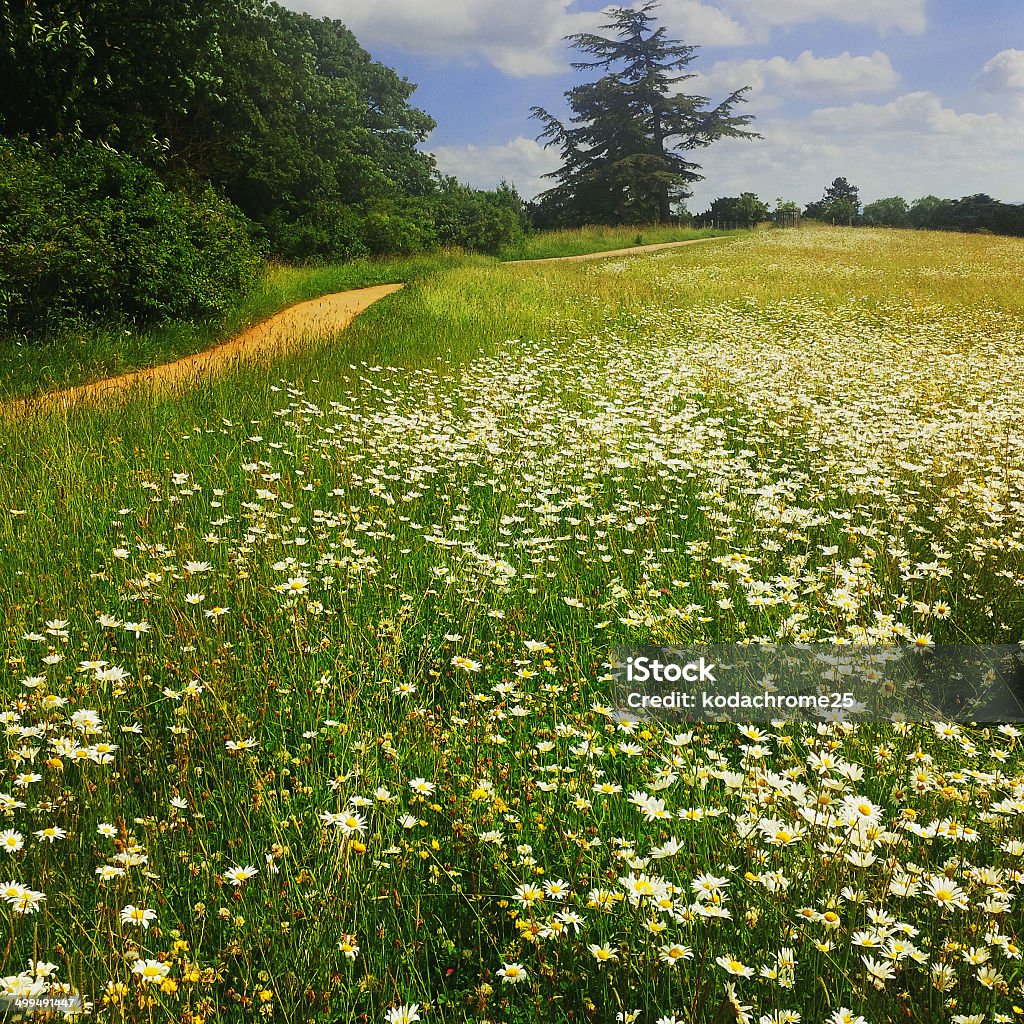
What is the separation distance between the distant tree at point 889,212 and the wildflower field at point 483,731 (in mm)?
74788

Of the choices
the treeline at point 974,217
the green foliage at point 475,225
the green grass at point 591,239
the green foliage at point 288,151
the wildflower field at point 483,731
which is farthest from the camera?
the treeline at point 974,217

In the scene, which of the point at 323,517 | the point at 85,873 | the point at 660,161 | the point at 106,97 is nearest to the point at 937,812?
the point at 85,873

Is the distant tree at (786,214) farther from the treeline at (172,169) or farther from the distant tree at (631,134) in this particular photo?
the treeline at (172,169)

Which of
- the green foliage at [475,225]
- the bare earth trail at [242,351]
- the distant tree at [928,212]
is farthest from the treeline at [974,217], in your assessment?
the bare earth trail at [242,351]

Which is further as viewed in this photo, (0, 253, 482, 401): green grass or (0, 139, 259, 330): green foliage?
(0, 139, 259, 330): green foliage

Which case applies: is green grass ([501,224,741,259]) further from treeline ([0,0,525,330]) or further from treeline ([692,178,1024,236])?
treeline ([692,178,1024,236])

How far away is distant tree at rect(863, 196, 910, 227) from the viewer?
6975 cm

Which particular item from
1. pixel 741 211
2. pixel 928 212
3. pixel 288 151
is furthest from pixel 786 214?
pixel 288 151

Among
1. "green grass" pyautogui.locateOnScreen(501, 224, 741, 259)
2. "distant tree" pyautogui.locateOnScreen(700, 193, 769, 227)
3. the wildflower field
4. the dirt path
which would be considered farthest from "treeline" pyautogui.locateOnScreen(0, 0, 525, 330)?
"distant tree" pyautogui.locateOnScreen(700, 193, 769, 227)

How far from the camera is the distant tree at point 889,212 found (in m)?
69.8

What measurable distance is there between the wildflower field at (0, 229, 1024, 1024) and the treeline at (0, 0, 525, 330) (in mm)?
5045

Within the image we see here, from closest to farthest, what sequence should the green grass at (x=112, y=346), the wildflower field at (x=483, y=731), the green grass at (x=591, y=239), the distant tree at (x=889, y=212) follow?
the wildflower field at (x=483, y=731) → the green grass at (x=112, y=346) → the green grass at (x=591, y=239) → the distant tree at (x=889, y=212)

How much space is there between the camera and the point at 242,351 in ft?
33.2

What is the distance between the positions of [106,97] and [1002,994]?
20319mm
